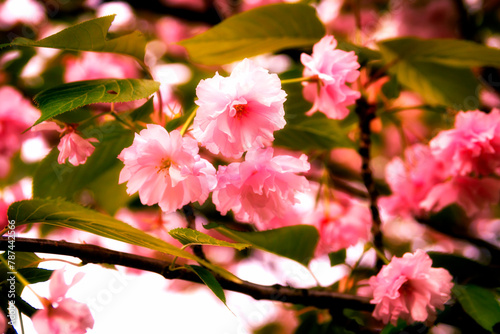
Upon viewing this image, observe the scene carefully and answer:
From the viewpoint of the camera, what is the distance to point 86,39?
2.29ft

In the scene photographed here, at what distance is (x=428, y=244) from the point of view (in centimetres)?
205

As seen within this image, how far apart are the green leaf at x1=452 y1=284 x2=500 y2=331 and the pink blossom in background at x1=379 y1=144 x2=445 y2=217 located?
0.32m

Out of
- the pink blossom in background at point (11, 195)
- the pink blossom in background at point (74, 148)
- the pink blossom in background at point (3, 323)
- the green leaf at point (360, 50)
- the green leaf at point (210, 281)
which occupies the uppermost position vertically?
the green leaf at point (360, 50)

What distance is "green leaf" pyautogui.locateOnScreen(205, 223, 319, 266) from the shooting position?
2.67 feet

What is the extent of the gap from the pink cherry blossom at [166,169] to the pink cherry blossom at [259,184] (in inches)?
1.1

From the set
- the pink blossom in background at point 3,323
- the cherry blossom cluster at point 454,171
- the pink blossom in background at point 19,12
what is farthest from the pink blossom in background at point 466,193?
the pink blossom in background at point 19,12

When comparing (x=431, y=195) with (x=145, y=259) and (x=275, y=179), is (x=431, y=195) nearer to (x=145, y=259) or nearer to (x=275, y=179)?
(x=275, y=179)

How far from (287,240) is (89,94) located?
1.45 ft

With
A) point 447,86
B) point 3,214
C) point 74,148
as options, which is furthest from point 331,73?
point 3,214

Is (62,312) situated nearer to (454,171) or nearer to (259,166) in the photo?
(259,166)

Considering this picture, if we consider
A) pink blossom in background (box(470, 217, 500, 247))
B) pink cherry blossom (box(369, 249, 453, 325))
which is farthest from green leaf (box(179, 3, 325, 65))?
pink blossom in background (box(470, 217, 500, 247))

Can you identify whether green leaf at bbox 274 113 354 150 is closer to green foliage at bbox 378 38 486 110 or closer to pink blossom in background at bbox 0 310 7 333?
green foliage at bbox 378 38 486 110

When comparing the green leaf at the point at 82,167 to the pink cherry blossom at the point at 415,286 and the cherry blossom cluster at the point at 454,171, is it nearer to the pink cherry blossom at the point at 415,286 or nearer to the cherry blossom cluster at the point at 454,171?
the pink cherry blossom at the point at 415,286

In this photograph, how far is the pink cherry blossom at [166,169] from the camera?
2.08ft
